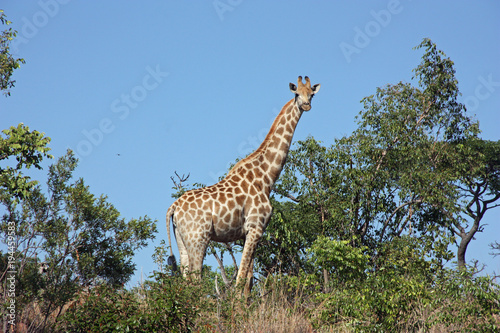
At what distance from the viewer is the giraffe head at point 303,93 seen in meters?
14.3

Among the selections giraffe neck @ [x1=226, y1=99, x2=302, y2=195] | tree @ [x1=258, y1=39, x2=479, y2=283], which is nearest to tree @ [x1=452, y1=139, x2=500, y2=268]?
tree @ [x1=258, y1=39, x2=479, y2=283]

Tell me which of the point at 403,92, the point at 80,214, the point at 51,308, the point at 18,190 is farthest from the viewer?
the point at 403,92

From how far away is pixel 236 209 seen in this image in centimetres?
1302

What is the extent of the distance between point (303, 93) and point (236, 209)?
352cm

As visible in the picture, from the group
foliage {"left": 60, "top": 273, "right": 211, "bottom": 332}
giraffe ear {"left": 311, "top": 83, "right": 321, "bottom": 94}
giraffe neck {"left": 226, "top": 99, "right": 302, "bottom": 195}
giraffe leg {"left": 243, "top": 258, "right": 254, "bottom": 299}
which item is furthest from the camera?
giraffe ear {"left": 311, "top": 83, "right": 321, "bottom": 94}

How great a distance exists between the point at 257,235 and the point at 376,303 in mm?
2993

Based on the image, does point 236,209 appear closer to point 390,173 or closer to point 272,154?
point 272,154

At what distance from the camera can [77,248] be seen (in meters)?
16.3

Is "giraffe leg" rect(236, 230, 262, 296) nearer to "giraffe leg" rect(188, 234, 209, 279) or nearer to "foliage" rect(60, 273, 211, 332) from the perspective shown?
"giraffe leg" rect(188, 234, 209, 279)

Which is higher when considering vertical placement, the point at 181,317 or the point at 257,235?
the point at 257,235

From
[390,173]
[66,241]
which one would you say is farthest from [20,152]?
[390,173]

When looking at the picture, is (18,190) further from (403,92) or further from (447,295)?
(403,92)

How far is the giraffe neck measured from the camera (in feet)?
45.9

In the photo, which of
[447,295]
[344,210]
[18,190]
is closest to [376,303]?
[447,295]
